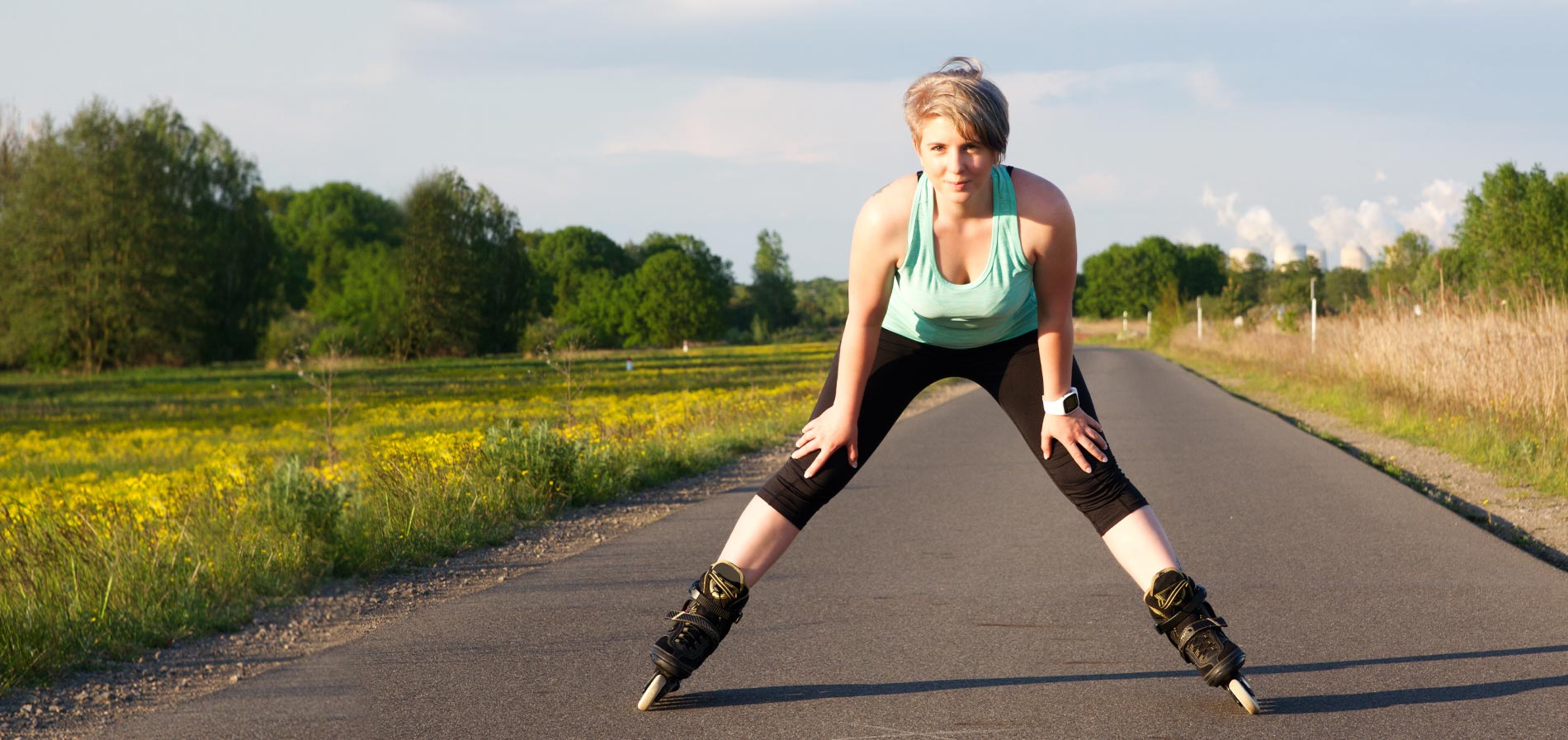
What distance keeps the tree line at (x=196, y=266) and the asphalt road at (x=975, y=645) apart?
13732mm

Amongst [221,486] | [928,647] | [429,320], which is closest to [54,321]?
[429,320]

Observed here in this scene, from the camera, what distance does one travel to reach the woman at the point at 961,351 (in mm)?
3645

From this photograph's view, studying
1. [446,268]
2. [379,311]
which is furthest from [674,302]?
[379,311]

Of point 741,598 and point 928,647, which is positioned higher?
point 741,598

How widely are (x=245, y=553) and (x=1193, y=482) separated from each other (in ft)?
22.6

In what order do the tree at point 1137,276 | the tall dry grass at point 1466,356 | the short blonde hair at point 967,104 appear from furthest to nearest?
1. the tree at point 1137,276
2. the tall dry grass at point 1466,356
3. the short blonde hair at point 967,104

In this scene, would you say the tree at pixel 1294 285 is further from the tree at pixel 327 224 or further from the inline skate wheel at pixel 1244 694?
the tree at pixel 327 224

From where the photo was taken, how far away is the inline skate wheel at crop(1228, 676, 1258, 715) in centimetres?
389

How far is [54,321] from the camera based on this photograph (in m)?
52.1

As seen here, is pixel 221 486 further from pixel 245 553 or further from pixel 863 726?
pixel 863 726

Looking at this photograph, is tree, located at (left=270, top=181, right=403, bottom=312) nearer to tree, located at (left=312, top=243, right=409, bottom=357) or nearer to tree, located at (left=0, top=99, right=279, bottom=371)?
tree, located at (left=0, top=99, right=279, bottom=371)

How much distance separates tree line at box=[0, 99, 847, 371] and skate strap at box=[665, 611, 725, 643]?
51.7 feet

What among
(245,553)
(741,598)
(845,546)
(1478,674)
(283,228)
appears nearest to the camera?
(741,598)

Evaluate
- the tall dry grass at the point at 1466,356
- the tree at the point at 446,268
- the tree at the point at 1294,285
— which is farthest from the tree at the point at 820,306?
the tall dry grass at the point at 1466,356
